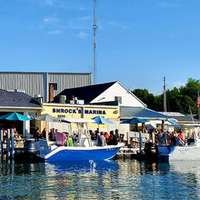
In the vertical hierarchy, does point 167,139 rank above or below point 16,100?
below

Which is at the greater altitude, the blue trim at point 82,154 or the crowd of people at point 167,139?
the crowd of people at point 167,139

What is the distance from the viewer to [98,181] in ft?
71.2

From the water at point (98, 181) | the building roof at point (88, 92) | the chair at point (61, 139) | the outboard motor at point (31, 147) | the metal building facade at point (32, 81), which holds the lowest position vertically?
the water at point (98, 181)

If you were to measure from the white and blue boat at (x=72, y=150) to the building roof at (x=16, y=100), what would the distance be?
9210 millimetres

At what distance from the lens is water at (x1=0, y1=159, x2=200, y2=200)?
1788cm

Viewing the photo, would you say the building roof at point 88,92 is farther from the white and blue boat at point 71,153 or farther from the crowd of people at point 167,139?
the white and blue boat at point 71,153

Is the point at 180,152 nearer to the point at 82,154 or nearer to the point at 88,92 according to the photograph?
the point at 82,154

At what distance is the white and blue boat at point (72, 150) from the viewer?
30094mm

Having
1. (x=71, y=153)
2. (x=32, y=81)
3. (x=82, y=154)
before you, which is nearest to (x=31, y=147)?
(x=71, y=153)

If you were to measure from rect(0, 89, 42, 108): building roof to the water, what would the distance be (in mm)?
10749

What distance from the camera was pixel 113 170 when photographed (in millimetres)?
26688

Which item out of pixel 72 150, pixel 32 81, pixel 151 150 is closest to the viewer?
pixel 72 150

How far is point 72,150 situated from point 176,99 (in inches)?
2436

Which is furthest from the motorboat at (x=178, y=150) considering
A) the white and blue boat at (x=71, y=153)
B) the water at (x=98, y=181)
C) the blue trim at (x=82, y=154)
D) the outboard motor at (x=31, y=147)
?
the outboard motor at (x=31, y=147)
